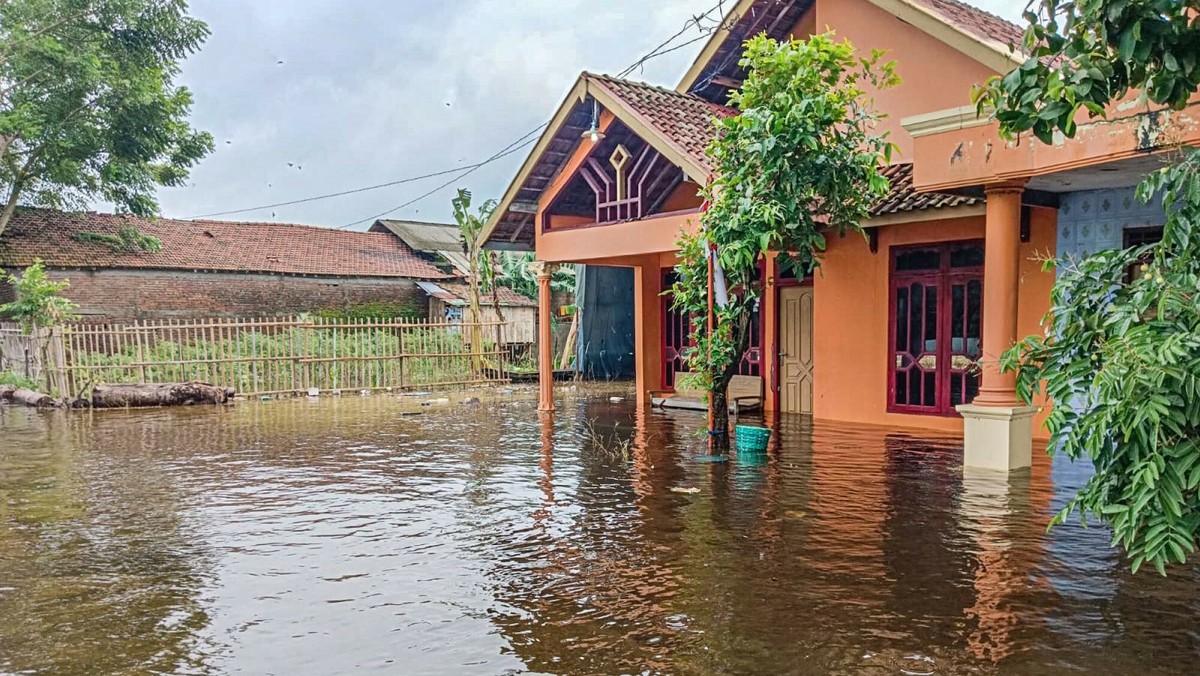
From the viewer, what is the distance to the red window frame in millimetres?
10984

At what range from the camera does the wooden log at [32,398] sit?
53.1 ft

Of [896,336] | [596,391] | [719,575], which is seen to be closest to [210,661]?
[719,575]

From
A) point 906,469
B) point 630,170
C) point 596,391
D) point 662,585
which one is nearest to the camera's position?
point 662,585

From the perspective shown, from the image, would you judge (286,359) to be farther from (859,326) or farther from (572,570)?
(572,570)

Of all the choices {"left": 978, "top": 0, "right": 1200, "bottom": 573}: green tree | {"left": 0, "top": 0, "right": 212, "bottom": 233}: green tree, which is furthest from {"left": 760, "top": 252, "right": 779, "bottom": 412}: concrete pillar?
{"left": 0, "top": 0, "right": 212, "bottom": 233}: green tree

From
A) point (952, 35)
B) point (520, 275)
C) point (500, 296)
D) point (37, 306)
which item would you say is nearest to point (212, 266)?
point (37, 306)

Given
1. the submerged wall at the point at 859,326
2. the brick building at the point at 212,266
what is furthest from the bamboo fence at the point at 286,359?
the submerged wall at the point at 859,326

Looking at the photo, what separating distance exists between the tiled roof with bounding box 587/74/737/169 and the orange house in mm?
47

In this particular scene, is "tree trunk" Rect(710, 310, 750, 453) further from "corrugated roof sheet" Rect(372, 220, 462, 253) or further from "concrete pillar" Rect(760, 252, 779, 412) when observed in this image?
"corrugated roof sheet" Rect(372, 220, 462, 253)

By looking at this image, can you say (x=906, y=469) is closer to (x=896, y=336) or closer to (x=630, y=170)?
(x=896, y=336)

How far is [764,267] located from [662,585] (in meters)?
9.76

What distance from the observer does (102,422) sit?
13.8m

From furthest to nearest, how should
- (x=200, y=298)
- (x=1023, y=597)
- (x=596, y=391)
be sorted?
(x=200, y=298), (x=596, y=391), (x=1023, y=597)

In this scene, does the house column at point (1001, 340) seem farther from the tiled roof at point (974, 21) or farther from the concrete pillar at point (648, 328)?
the concrete pillar at point (648, 328)
